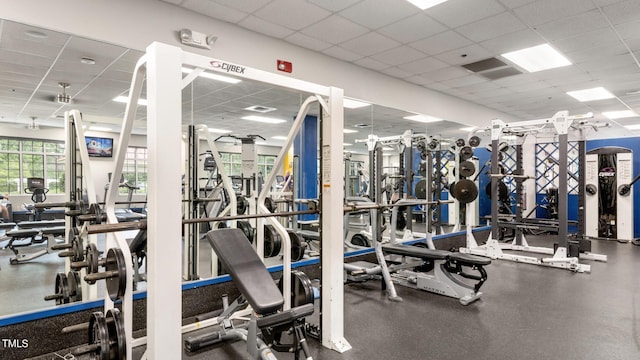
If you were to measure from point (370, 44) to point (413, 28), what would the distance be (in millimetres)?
691

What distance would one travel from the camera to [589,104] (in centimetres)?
820

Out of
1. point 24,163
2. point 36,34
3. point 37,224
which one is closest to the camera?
point 36,34

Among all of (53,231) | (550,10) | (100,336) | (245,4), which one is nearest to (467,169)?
(550,10)

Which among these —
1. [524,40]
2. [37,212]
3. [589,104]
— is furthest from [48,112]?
[589,104]

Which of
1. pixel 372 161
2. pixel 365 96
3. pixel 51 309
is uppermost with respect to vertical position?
pixel 365 96

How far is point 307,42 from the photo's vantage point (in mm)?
4660

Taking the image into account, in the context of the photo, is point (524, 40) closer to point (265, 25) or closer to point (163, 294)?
A: point (265, 25)

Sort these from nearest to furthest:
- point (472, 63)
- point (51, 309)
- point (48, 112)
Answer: point (51, 309) < point (48, 112) < point (472, 63)

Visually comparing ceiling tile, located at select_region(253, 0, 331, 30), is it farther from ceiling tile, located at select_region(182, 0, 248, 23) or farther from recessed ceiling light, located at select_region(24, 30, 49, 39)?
recessed ceiling light, located at select_region(24, 30, 49, 39)

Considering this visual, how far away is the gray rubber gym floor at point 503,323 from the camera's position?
2.50 metres

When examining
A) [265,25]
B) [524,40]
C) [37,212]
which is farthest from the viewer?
[37,212]

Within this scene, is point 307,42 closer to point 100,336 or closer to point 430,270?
point 430,270

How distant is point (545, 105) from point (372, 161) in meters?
5.37

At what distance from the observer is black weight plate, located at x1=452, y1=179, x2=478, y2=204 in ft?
17.7
